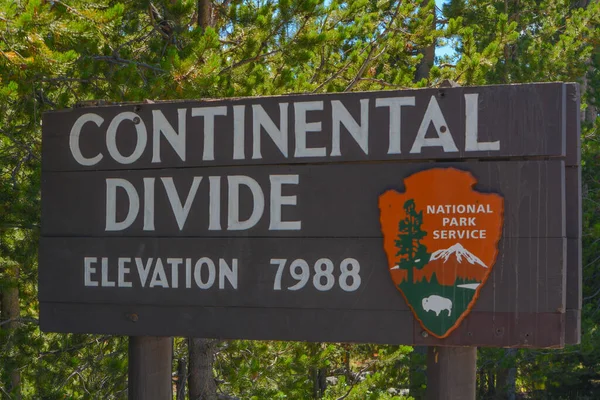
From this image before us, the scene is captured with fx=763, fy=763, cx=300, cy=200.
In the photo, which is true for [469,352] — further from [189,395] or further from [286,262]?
[189,395]

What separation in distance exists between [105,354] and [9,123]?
2.14 m

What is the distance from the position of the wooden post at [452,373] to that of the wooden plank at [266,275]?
0.25 meters

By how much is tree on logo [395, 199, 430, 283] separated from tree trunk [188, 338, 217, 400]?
4.18 meters

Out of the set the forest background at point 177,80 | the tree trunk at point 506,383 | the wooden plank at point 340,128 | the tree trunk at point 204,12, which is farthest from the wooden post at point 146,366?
the tree trunk at point 506,383

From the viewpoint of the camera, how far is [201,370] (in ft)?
21.8

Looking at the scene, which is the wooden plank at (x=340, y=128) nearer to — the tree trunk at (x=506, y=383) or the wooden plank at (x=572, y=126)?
the wooden plank at (x=572, y=126)

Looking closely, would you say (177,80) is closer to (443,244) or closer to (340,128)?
(340,128)

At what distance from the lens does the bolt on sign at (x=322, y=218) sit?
2.63 m

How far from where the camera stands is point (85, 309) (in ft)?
10.00

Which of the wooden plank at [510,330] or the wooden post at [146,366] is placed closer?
the wooden plank at [510,330]

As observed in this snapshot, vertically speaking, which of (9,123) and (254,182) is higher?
(9,123)

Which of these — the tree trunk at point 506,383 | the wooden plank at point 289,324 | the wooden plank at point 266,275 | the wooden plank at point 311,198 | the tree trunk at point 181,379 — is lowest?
the tree trunk at point 506,383

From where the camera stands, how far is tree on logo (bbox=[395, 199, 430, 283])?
2.68m

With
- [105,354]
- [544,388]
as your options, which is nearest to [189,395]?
[105,354]
